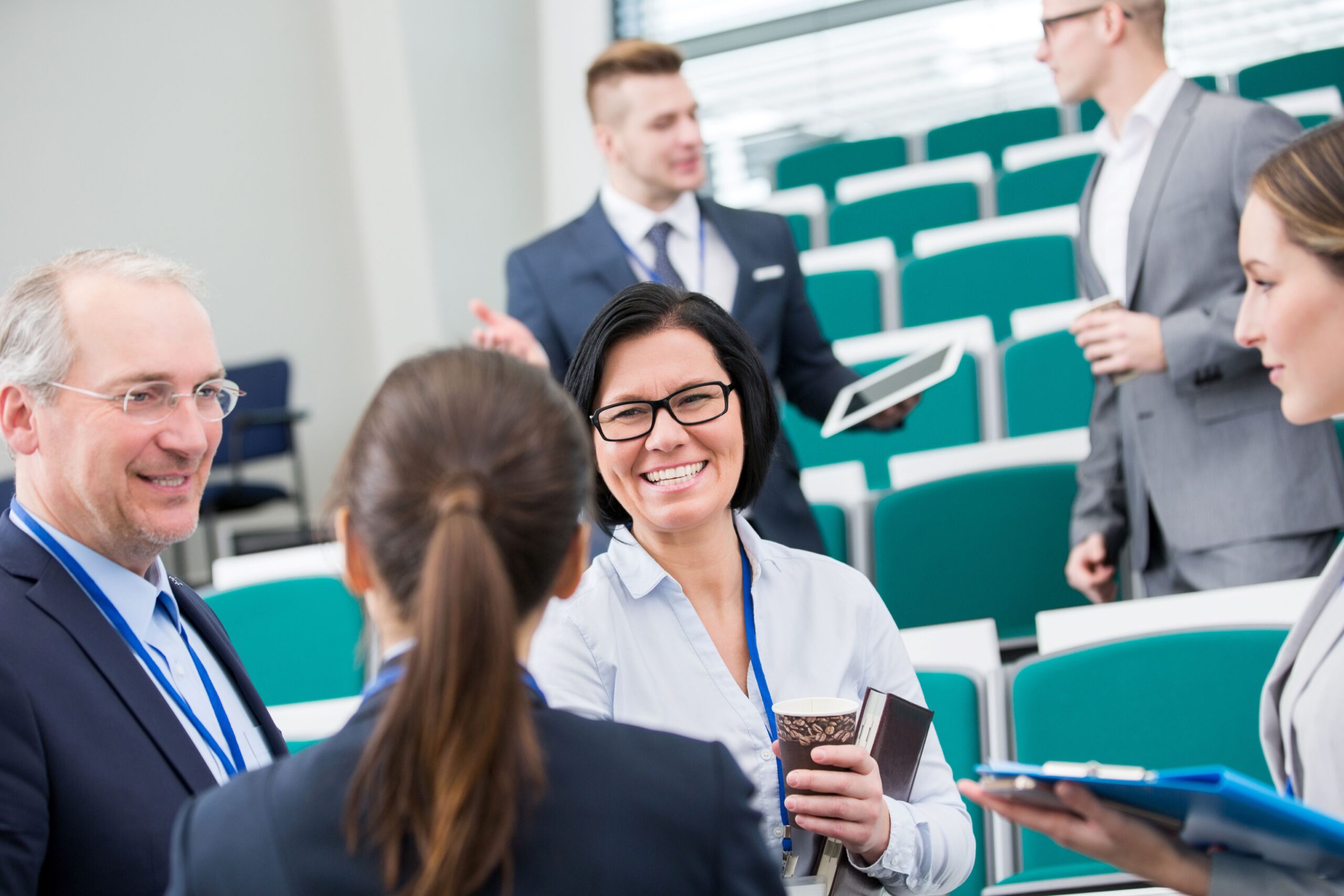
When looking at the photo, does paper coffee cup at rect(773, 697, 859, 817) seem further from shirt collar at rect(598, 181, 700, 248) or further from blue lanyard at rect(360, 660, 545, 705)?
shirt collar at rect(598, 181, 700, 248)

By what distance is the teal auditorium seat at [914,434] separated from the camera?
3.93 meters

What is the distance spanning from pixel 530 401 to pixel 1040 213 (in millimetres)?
4338

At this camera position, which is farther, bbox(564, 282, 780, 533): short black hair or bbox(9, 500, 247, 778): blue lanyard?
bbox(564, 282, 780, 533): short black hair

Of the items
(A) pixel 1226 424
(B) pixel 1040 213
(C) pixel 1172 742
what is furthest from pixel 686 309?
(B) pixel 1040 213

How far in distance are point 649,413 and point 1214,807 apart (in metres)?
0.85

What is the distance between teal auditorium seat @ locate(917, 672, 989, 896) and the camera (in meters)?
2.04

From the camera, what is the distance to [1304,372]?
1.66m

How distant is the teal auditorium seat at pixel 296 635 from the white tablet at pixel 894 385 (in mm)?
1353

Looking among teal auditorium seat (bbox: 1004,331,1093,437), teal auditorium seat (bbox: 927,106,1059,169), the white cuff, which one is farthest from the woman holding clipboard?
teal auditorium seat (bbox: 927,106,1059,169)

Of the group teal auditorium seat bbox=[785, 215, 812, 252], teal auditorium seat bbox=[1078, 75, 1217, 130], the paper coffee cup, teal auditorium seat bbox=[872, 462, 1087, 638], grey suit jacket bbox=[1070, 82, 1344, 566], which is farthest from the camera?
teal auditorium seat bbox=[1078, 75, 1217, 130]

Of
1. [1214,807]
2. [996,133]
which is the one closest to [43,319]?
[1214,807]

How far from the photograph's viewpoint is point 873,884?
1533mm

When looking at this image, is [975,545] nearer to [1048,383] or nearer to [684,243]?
[1048,383]

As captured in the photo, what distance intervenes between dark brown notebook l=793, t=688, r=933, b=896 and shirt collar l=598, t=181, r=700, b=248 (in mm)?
1810
